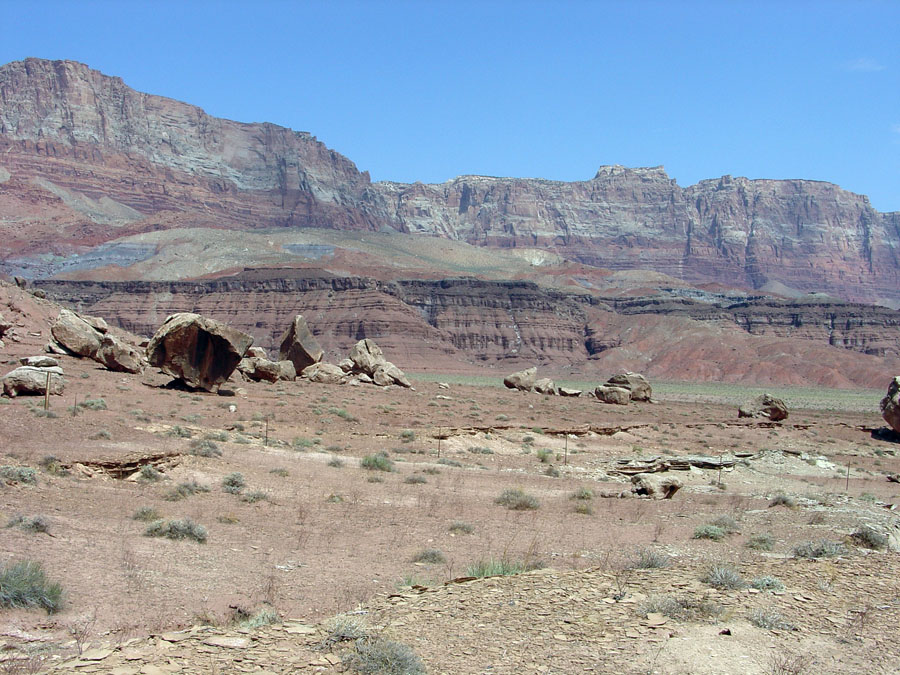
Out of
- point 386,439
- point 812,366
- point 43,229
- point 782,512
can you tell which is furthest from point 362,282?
point 782,512

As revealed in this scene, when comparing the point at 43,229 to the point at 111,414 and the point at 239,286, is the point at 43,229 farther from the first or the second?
the point at 111,414

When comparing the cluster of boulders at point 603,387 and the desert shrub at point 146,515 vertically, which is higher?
the desert shrub at point 146,515

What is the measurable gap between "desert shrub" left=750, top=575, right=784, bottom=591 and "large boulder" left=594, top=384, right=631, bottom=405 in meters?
43.3

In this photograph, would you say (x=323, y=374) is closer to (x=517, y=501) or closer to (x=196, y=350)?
(x=196, y=350)

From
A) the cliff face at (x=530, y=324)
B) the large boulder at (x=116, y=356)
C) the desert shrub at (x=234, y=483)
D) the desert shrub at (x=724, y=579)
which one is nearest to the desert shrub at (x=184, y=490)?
the desert shrub at (x=234, y=483)

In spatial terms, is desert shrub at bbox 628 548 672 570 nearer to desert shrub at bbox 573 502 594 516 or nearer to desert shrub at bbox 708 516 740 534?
desert shrub at bbox 708 516 740 534

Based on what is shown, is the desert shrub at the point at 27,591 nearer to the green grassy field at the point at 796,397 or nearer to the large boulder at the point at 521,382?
the large boulder at the point at 521,382

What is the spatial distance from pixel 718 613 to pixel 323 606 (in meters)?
3.86

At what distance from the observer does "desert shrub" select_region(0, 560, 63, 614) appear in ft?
24.9

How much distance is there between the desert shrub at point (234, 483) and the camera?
48.4 ft

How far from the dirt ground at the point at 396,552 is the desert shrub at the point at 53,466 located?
42mm

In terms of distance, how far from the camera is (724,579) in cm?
889

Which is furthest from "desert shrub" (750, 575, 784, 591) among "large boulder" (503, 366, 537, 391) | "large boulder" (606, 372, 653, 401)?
"large boulder" (503, 366, 537, 391)

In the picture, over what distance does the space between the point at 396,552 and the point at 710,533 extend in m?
5.15
